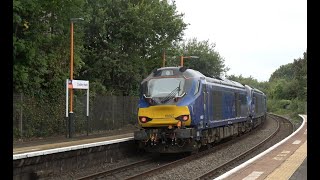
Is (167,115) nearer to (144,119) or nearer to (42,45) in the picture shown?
(144,119)

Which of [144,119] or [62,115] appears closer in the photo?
[144,119]

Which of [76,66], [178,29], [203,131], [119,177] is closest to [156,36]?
[178,29]

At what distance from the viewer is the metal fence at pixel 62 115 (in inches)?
794

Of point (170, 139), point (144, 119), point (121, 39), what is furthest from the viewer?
point (121, 39)

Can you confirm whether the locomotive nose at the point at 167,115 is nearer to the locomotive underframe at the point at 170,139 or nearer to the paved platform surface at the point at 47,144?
the locomotive underframe at the point at 170,139

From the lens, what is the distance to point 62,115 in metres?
23.2

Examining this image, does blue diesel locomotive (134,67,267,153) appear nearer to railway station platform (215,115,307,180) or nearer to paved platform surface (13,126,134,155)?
paved platform surface (13,126,134,155)

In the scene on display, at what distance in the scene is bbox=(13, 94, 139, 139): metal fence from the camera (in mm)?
20172

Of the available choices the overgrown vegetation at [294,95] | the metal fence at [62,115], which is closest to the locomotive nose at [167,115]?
the metal fence at [62,115]

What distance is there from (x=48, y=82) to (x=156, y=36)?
12631 mm

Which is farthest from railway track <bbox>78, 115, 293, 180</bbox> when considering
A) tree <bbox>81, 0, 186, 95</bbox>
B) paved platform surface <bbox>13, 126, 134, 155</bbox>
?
tree <bbox>81, 0, 186, 95</bbox>

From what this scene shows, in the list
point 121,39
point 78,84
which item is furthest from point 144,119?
point 121,39

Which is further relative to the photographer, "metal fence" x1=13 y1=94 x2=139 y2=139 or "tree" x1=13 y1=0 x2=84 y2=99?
"metal fence" x1=13 y1=94 x2=139 y2=139

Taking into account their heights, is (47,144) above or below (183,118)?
below
